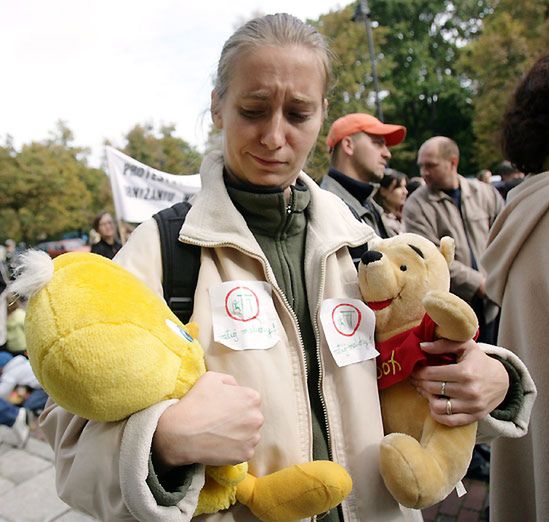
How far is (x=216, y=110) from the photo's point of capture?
1370mm

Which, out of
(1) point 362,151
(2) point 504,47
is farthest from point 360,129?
(2) point 504,47

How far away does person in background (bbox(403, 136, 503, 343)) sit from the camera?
3.72m

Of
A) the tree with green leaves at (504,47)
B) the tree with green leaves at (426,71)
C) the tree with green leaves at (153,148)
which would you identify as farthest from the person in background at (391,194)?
the tree with green leaves at (153,148)

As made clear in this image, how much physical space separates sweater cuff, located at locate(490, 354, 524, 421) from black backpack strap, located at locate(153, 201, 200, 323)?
0.85m

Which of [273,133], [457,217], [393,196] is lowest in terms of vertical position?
[393,196]

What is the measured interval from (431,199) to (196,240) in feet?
10.3

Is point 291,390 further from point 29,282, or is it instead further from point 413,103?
point 413,103

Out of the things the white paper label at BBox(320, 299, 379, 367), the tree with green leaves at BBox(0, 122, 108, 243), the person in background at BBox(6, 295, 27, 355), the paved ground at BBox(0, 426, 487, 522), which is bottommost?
the tree with green leaves at BBox(0, 122, 108, 243)

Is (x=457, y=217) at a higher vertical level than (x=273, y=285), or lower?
lower

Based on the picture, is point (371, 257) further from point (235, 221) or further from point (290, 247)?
point (235, 221)

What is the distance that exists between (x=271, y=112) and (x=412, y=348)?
0.69 m

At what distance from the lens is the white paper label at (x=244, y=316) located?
111cm

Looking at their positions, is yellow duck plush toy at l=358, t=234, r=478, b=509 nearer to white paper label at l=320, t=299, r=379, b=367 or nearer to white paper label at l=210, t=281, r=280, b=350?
white paper label at l=320, t=299, r=379, b=367

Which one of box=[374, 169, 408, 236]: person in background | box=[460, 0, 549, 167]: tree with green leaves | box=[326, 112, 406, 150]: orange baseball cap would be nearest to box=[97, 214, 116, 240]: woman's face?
box=[374, 169, 408, 236]: person in background
